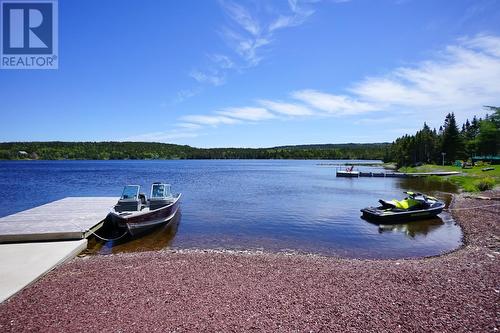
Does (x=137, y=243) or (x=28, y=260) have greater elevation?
(x=28, y=260)

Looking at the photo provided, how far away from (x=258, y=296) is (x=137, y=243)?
1044cm

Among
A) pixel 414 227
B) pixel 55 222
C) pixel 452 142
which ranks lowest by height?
pixel 414 227

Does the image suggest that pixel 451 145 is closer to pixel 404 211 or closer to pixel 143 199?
pixel 404 211

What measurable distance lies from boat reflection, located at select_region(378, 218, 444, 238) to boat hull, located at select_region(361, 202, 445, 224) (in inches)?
14.3

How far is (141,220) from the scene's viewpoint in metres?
17.9

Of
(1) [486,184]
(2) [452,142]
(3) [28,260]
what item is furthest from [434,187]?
(3) [28,260]

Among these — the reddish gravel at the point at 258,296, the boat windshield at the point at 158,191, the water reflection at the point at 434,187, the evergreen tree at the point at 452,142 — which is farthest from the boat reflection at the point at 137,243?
the evergreen tree at the point at 452,142

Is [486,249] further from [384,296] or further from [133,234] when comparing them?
[133,234]

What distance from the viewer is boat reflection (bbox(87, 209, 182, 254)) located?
1553cm

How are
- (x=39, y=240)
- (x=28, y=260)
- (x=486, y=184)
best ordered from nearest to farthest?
(x=28, y=260) < (x=39, y=240) < (x=486, y=184)

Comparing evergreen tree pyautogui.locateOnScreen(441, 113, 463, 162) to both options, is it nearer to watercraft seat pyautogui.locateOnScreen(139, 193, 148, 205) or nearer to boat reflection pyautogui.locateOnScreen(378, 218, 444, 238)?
boat reflection pyautogui.locateOnScreen(378, 218, 444, 238)

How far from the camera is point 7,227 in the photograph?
15000 millimetres

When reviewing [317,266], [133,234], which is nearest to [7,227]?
[133,234]

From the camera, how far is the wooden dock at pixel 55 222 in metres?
13.7
